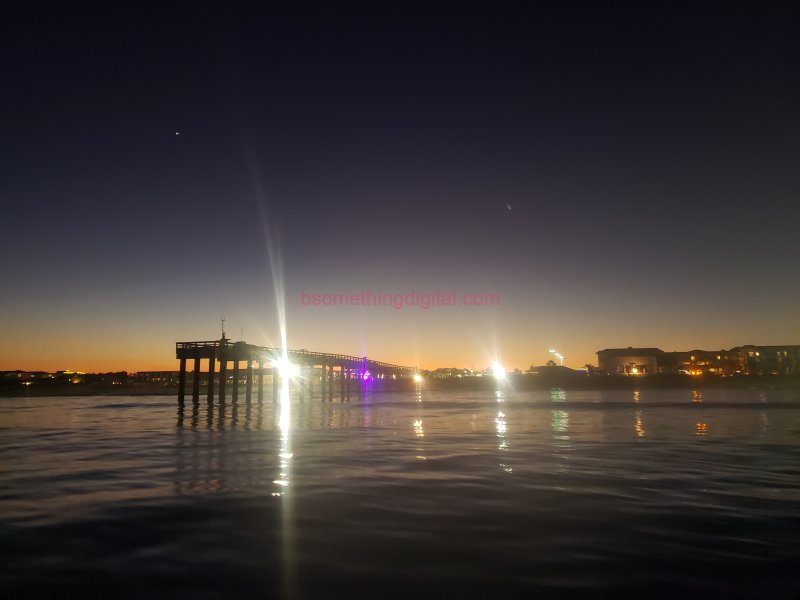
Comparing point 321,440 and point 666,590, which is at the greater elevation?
point 666,590

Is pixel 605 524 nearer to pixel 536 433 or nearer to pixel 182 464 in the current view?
pixel 182 464

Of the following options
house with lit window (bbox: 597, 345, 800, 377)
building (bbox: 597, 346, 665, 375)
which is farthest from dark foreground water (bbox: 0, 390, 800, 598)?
building (bbox: 597, 346, 665, 375)

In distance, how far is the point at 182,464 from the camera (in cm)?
1223

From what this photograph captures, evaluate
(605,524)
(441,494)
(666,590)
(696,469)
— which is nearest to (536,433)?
(696,469)

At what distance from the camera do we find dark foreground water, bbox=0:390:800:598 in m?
4.66

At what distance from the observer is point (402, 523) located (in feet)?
22.0

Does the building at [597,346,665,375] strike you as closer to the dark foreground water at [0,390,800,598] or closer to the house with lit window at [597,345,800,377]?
the house with lit window at [597,345,800,377]

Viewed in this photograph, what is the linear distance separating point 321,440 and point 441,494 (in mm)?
10173

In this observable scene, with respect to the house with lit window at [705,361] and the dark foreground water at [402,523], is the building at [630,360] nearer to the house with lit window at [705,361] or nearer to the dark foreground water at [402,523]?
the house with lit window at [705,361]

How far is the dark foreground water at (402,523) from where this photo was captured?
466cm

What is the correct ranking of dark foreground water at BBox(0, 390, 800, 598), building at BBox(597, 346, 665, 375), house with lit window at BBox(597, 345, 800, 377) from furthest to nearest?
1. building at BBox(597, 346, 665, 375)
2. house with lit window at BBox(597, 345, 800, 377)
3. dark foreground water at BBox(0, 390, 800, 598)

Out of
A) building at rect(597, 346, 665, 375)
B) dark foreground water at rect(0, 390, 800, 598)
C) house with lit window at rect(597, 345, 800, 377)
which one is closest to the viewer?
dark foreground water at rect(0, 390, 800, 598)

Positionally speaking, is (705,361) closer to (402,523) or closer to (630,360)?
(630,360)

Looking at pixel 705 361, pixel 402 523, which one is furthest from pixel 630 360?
pixel 402 523
